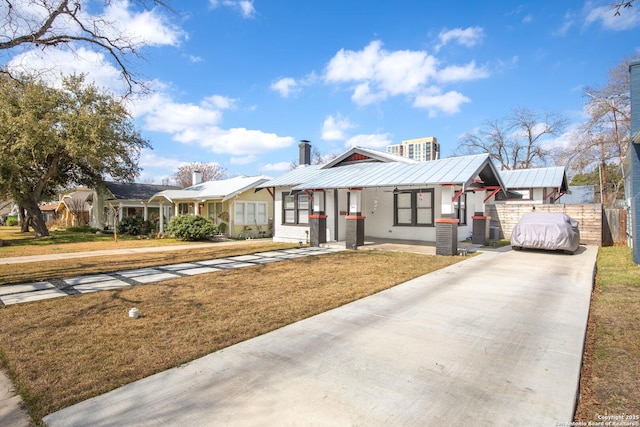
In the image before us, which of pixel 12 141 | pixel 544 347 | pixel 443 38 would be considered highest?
pixel 443 38

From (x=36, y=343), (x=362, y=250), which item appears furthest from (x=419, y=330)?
(x=362, y=250)

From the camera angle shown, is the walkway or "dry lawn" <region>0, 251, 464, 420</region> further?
the walkway

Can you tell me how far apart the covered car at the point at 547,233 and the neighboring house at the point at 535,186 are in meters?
8.17

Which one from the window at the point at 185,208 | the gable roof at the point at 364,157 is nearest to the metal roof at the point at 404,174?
the gable roof at the point at 364,157

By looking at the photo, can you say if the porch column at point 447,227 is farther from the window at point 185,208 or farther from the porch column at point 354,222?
the window at point 185,208

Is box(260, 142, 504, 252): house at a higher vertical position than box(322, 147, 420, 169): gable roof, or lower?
lower

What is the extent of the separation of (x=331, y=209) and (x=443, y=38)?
8.05 m

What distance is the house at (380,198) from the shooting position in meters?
11.3

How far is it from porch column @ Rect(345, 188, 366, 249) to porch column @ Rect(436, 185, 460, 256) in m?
3.09

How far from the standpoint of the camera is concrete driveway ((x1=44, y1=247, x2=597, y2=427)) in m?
2.58

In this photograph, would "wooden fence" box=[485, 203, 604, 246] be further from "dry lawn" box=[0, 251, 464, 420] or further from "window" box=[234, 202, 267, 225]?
"window" box=[234, 202, 267, 225]

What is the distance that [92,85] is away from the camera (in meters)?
20.9

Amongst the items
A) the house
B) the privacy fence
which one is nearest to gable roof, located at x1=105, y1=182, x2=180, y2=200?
the house

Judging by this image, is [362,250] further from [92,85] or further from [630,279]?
[92,85]
